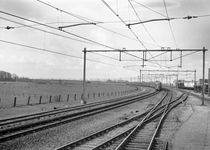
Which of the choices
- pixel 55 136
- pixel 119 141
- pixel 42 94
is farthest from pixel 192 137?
pixel 42 94

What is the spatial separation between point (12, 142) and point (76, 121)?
6451mm

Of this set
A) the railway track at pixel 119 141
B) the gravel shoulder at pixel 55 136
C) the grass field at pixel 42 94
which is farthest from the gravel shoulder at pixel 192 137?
the grass field at pixel 42 94

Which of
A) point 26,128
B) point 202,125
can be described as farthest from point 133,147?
point 202,125

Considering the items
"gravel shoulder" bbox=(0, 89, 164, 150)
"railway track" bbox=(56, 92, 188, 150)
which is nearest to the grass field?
"gravel shoulder" bbox=(0, 89, 164, 150)

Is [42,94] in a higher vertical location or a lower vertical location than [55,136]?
lower

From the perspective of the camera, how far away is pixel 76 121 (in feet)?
56.9

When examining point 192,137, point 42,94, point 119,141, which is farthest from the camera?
point 42,94

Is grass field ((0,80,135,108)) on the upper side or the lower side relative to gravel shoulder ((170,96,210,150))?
lower

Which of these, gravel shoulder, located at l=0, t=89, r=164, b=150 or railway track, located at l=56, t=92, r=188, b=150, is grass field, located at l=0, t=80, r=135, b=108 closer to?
gravel shoulder, located at l=0, t=89, r=164, b=150

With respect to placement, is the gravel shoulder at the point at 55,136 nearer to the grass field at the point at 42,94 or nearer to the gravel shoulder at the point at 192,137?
the gravel shoulder at the point at 192,137

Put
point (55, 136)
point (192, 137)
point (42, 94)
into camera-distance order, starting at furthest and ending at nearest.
A: 1. point (42, 94)
2. point (192, 137)
3. point (55, 136)

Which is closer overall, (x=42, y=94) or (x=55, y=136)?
(x=55, y=136)

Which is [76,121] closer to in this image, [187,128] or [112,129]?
[112,129]

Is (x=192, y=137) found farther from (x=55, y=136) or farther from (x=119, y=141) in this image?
(x=55, y=136)
